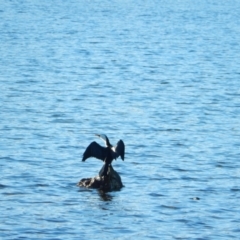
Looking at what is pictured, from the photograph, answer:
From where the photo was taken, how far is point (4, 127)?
22125 mm

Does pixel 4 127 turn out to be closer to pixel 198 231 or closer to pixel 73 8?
pixel 198 231

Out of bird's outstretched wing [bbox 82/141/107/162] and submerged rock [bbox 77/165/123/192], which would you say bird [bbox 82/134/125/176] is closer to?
bird's outstretched wing [bbox 82/141/107/162]

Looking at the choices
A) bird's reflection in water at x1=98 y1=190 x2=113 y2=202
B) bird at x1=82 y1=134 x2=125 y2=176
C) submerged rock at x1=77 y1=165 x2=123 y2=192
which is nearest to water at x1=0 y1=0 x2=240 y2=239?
bird's reflection in water at x1=98 y1=190 x2=113 y2=202

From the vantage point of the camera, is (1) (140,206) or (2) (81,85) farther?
(2) (81,85)

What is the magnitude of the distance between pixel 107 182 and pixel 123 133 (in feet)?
18.8

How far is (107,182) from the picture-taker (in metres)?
16.4

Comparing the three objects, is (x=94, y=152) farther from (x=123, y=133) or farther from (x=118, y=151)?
(x=123, y=133)

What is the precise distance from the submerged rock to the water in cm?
17

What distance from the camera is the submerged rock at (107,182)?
16.4 meters

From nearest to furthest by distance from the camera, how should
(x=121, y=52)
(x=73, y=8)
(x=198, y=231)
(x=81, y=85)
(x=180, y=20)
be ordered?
(x=198, y=231)
(x=81, y=85)
(x=121, y=52)
(x=180, y=20)
(x=73, y=8)

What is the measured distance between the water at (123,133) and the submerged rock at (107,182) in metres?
0.17

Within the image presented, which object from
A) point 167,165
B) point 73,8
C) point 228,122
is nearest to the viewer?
point 167,165

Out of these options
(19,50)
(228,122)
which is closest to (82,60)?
(19,50)

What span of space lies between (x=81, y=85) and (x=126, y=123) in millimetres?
7885
